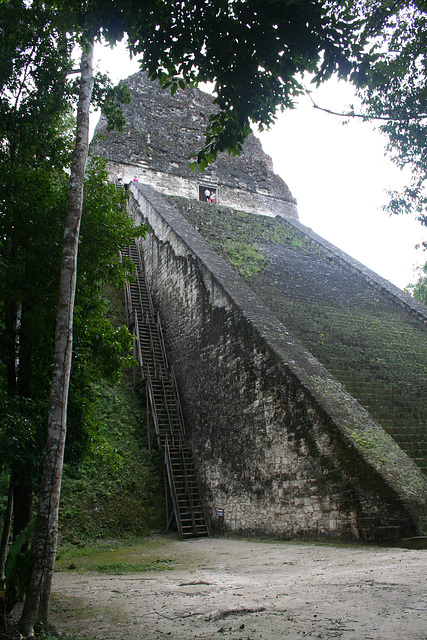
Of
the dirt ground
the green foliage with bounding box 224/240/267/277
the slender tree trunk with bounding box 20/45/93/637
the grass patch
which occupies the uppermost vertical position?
the green foliage with bounding box 224/240/267/277

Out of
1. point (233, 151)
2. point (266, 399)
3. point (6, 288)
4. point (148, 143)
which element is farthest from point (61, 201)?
point (148, 143)

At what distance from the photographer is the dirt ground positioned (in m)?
2.57

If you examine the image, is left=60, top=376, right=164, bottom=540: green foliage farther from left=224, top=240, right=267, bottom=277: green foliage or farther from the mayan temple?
left=224, top=240, right=267, bottom=277: green foliage

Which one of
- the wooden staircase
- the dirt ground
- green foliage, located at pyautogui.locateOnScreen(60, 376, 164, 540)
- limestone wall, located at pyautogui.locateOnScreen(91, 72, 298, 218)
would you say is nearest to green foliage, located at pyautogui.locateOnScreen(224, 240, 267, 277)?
the wooden staircase

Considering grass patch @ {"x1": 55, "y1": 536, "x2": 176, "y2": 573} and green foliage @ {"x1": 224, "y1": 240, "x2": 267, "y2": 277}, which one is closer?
grass patch @ {"x1": 55, "y1": 536, "x2": 176, "y2": 573}

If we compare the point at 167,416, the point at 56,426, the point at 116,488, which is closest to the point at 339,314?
the point at 167,416

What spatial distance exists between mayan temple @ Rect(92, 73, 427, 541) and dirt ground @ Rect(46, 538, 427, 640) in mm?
950

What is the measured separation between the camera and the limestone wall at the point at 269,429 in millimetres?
5238

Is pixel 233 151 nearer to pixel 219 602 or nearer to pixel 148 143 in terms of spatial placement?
pixel 219 602

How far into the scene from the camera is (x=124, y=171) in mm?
17641

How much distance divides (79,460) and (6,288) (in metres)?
2.13

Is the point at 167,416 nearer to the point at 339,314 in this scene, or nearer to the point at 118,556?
the point at 118,556

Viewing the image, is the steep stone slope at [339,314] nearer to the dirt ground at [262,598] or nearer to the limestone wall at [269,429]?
the limestone wall at [269,429]

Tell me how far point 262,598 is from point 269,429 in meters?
3.53
